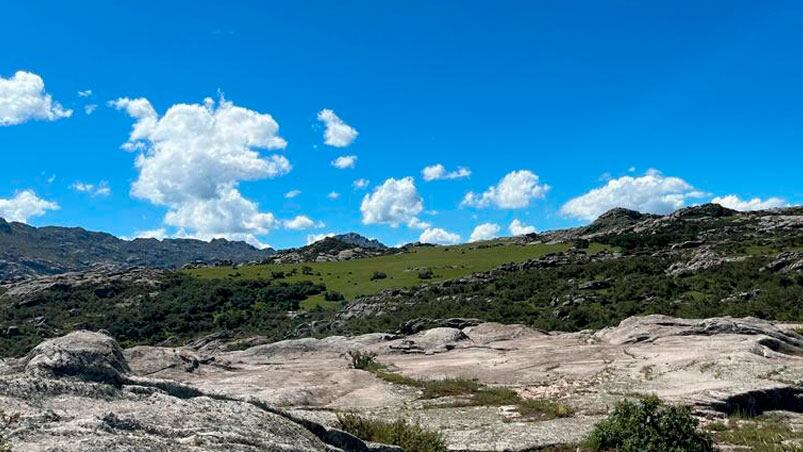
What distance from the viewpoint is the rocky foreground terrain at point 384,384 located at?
366 inches

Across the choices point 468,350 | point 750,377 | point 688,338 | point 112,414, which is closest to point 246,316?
point 468,350

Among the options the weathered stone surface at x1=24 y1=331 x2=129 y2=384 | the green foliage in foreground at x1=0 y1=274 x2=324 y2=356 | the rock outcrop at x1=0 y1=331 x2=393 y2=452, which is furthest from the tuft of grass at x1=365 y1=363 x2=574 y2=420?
the green foliage in foreground at x1=0 y1=274 x2=324 y2=356

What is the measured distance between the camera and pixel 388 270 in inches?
5689

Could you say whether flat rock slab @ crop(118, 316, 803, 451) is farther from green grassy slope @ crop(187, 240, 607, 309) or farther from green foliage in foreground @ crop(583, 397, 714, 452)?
green grassy slope @ crop(187, 240, 607, 309)

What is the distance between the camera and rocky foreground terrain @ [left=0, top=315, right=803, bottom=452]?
9.29m

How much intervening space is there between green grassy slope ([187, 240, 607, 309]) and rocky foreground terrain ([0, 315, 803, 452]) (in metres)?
71.1

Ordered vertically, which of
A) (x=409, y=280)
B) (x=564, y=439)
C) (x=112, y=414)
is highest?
(x=409, y=280)

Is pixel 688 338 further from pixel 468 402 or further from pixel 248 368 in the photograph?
pixel 248 368

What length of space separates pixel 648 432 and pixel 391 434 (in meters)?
7.66

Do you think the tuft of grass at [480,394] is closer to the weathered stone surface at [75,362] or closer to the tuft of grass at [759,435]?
the tuft of grass at [759,435]

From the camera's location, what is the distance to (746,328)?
38.1 m

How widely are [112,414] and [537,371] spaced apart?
25005 millimetres

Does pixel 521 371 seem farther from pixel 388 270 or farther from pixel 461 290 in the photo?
pixel 388 270

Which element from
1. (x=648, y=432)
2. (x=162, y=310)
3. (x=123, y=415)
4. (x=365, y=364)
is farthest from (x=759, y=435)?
(x=162, y=310)
